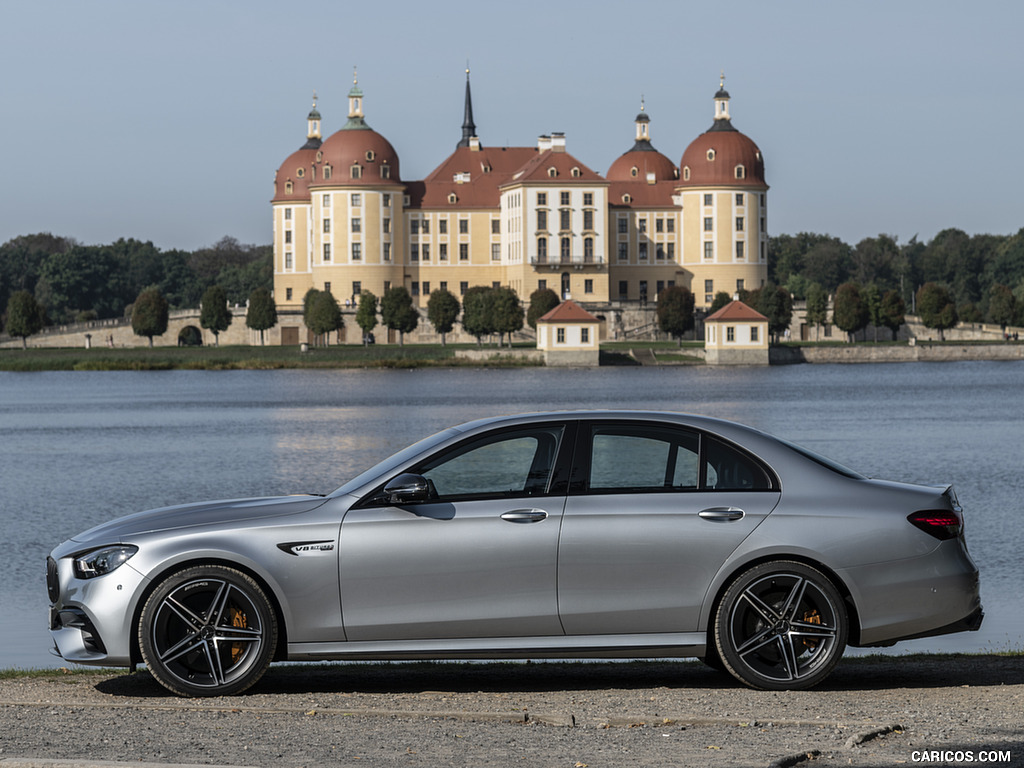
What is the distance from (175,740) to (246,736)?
0.28m

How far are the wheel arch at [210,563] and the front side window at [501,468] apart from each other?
0.90m

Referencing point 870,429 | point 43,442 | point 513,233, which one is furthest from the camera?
point 513,233

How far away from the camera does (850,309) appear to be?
107000 millimetres

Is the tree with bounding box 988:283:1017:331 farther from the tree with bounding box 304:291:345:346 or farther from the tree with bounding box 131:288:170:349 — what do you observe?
the tree with bounding box 131:288:170:349

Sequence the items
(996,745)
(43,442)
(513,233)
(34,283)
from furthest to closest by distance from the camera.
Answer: (34,283) → (513,233) → (43,442) → (996,745)

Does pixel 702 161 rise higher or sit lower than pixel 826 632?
higher

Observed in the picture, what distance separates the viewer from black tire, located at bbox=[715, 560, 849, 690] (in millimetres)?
6859

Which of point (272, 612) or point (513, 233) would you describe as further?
point (513, 233)

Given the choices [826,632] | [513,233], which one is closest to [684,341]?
[513,233]

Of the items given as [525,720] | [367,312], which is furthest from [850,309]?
[525,720]

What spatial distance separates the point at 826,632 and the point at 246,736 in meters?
2.79

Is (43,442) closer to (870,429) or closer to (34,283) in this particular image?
(870,429)

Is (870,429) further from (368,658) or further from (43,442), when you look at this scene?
(368,658)

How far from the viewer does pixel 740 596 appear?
6855 mm
